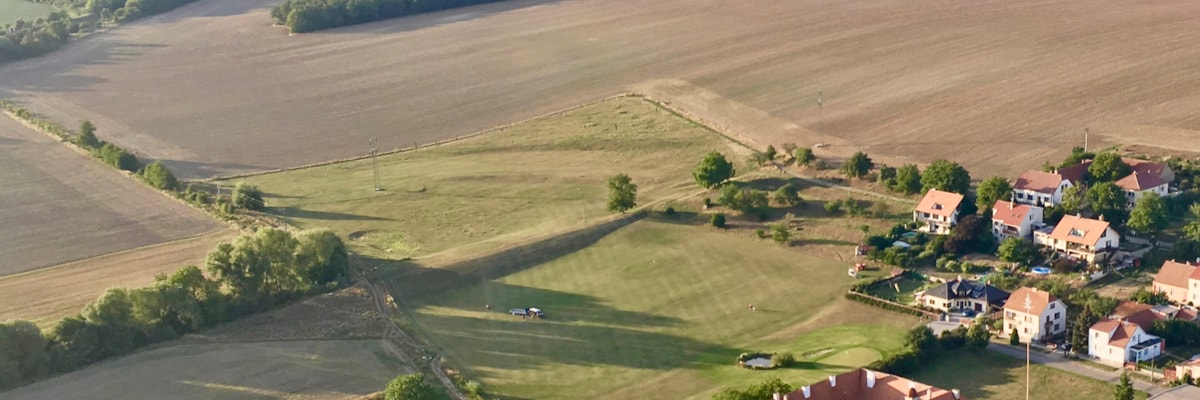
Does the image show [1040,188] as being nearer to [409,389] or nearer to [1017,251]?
[1017,251]

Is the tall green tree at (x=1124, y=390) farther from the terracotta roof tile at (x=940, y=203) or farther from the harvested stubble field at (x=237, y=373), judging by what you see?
the harvested stubble field at (x=237, y=373)

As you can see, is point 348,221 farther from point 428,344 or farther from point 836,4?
point 836,4

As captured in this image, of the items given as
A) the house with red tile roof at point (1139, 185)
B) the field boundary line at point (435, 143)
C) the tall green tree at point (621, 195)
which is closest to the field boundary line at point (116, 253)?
the field boundary line at point (435, 143)

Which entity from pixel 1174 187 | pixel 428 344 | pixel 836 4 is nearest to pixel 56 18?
pixel 836 4

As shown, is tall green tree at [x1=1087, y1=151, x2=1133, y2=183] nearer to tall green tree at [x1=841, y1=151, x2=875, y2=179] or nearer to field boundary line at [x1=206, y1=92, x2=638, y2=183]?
tall green tree at [x1=841, y1=151, x2=875, y2=179]

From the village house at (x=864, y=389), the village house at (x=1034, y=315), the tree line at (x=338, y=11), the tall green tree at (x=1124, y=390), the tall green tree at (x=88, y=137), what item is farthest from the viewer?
the tree line at (x=338, y=11)

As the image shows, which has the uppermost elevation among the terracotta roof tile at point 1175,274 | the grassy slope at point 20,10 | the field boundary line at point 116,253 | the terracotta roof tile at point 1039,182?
the grassy slope at point 20,10

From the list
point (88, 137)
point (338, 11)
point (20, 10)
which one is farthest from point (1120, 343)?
point (20, 10)
